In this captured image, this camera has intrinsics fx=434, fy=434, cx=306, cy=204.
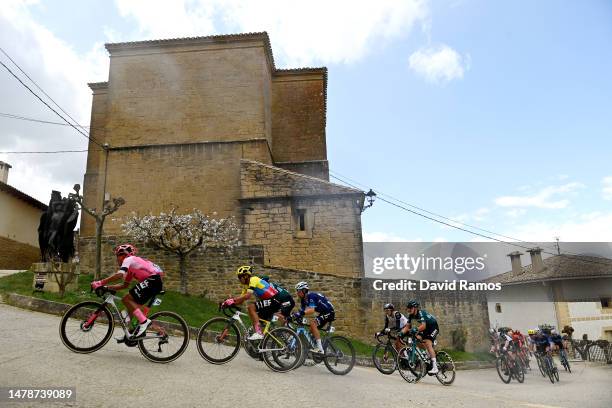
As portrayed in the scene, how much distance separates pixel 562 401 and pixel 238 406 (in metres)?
6.66

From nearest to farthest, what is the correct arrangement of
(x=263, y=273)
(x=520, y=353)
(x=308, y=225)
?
(x=520, y=353) < (x=263, y=273) < (x=308, y=225)

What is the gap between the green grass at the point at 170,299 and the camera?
11.0 meters

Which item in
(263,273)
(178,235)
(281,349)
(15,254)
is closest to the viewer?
(281,349)

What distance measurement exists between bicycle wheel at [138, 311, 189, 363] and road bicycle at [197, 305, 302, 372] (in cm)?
38

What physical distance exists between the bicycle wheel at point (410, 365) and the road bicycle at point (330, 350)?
142 cm

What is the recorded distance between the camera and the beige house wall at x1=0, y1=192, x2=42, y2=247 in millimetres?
22188

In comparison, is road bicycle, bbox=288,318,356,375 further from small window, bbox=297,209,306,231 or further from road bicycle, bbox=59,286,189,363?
small window, bbox=297,209,306,231

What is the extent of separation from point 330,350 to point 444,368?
8.83 ft

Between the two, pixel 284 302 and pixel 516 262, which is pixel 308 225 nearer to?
pixel 284 302

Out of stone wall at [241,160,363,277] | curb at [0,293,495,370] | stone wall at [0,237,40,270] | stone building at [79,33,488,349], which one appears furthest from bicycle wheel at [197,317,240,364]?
stone wall at [0,237,40,270]

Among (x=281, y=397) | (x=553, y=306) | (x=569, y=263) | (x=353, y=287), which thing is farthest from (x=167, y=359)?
(x=569, y=263)

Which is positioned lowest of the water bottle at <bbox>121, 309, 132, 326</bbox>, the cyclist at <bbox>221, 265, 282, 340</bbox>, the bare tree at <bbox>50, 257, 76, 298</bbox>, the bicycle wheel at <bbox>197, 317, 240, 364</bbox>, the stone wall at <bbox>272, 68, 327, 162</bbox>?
the bicycle wheel at <bbox>197, 317, 240, 364</bbox>

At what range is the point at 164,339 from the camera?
6.34 metres

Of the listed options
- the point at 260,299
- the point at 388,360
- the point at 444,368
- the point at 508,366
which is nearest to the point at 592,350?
the point at 508,366
